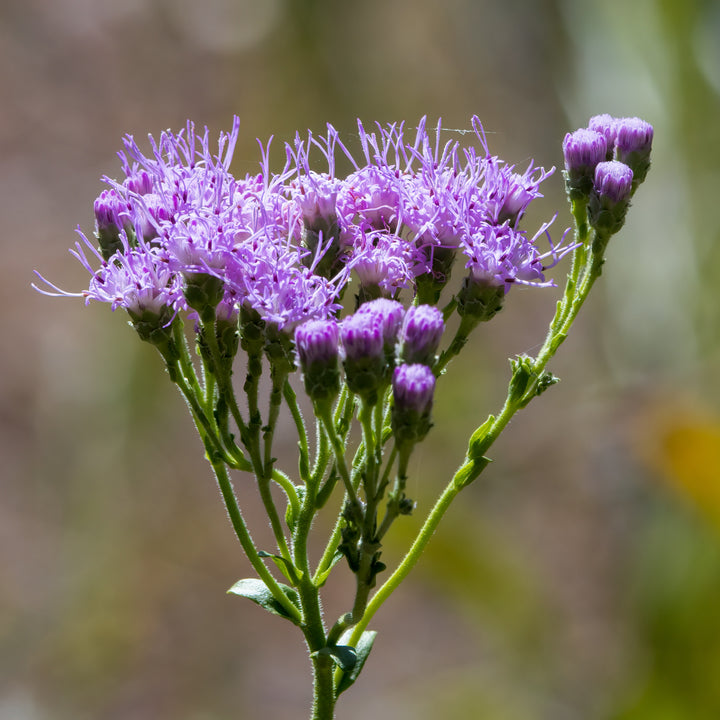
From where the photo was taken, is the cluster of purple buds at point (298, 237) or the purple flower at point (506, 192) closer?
the cluster of purple buds at point (298, 237)

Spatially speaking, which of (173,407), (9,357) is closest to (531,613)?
(173,407)

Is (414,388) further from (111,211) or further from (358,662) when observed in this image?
(111,211)

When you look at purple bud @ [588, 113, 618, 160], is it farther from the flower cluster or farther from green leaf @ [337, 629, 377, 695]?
green leaf @ [337, 629, 377, 695]

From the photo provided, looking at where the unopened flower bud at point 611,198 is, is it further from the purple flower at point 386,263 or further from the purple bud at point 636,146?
the purple flower at point 386,263

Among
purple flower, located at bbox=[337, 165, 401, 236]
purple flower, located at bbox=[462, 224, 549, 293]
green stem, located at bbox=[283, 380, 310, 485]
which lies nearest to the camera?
green stem, located at bbox=[283, 380, 310, 485]

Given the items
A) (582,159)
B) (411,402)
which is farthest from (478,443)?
(582,159)

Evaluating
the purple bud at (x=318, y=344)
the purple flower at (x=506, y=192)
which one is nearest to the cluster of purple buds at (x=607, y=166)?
the purple flower at (x=506, y=192)

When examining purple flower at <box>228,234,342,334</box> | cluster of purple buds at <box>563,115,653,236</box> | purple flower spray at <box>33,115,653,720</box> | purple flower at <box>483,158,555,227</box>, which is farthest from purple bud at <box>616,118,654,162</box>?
purple flower at <box>228,234,342,334</box>
